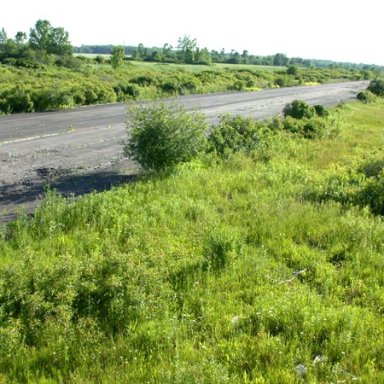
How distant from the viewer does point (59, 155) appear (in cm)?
1401

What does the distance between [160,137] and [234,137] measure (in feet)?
12.6

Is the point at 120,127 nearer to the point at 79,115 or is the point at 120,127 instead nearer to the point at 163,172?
the point at 79,115

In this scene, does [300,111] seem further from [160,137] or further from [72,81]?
[72,81]

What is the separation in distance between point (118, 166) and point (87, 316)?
27.2 feet

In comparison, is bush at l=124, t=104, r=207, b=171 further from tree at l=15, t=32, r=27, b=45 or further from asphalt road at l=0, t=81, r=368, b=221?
tree at l=15, t=32, r=27, b=45

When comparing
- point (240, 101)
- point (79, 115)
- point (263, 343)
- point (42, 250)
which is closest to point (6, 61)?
point (240, 101)

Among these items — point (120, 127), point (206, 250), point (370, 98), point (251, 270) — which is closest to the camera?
point (251, 270)

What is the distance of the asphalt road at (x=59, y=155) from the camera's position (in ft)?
34.9

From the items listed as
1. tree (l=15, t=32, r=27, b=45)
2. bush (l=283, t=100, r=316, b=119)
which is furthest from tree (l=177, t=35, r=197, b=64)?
bush (l=283, t=100, r=316, b=119)

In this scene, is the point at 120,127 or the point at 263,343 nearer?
the point at 263,343

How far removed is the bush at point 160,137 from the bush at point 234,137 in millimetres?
1968

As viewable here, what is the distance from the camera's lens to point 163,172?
11438 millimetres

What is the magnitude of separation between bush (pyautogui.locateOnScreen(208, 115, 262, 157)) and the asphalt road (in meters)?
2.77

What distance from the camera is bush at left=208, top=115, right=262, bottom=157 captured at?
14172 mm
